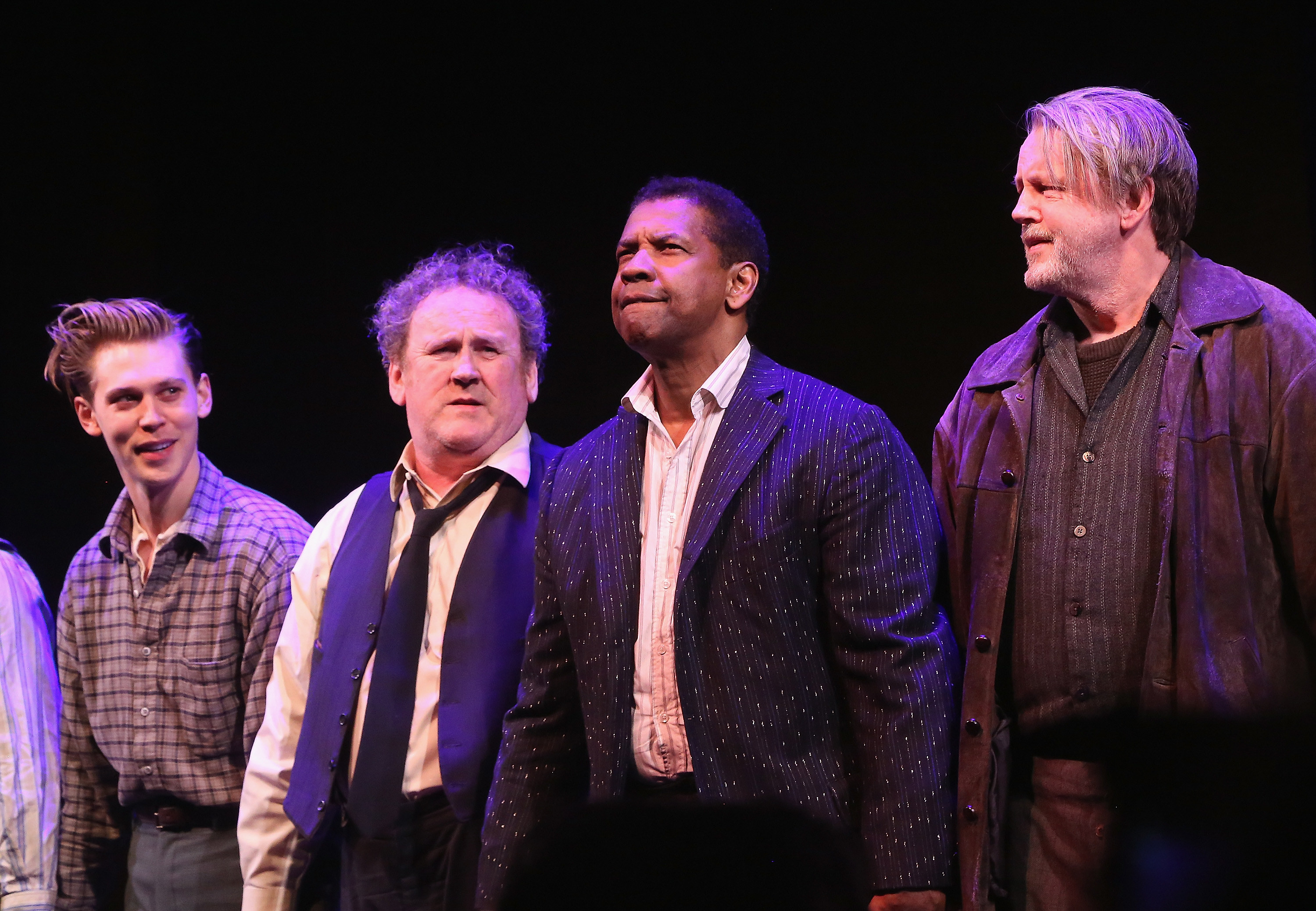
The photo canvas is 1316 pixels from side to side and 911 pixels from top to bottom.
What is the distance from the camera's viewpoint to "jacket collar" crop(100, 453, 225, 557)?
A: 3.20 metres

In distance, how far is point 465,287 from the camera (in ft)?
10.2

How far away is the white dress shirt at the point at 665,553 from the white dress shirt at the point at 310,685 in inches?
21.6

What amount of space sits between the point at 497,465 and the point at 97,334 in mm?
1305

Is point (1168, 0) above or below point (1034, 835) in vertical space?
above

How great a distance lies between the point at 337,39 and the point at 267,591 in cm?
179

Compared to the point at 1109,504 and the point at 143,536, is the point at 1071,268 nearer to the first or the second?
the point at 1109,504

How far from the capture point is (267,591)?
3.10m

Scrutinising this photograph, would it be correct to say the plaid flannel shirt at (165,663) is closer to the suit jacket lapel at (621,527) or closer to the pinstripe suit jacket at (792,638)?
the pinstripe suit jacket at (792,638)

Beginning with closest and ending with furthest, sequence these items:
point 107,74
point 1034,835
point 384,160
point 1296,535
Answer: point 1296,535 → point 1034,835 → point 384,160 → point 107,74

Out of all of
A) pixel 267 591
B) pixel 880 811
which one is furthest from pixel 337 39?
pixel 880 811

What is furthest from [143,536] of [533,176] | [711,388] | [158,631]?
[711,388]

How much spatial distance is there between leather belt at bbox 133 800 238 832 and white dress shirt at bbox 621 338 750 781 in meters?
1.33

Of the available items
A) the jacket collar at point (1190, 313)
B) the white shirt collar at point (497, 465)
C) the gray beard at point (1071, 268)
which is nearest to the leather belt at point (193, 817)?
the white shirt collar at point (497, 465)

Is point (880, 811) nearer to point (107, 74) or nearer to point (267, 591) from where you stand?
point (267, 591)
